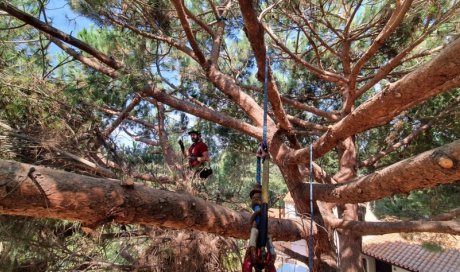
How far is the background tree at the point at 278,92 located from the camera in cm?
205

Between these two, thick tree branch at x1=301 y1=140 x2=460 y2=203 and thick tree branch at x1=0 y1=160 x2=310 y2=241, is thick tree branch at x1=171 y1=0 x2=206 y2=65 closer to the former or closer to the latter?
thick tree branch at x1=0 y1=160 x2=310 y2=241

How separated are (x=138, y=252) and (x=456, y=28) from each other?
4.14 m

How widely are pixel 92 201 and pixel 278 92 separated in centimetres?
173

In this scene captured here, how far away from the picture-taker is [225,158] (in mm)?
6832

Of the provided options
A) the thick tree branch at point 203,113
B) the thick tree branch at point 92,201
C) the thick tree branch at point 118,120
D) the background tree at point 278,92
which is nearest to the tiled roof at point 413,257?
the background tree at point 278,92

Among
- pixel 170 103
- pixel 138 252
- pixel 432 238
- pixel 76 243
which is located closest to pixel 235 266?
pixel 138 252

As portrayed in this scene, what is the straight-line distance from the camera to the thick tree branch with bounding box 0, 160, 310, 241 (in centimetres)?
131

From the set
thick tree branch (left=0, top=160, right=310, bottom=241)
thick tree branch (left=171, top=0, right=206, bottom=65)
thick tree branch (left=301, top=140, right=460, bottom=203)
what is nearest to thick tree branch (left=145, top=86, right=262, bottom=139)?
thick tree branch (left=171, top=0, right=206, bottom=65)

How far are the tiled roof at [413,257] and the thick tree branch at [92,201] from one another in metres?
7.35

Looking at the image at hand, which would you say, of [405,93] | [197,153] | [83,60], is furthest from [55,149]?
[405,93]

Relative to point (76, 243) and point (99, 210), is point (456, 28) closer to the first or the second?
point (99, 210)

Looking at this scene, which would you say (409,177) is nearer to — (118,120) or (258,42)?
(258,42)

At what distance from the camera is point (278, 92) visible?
8.91 ft

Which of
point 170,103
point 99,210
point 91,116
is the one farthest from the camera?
point 170,103
